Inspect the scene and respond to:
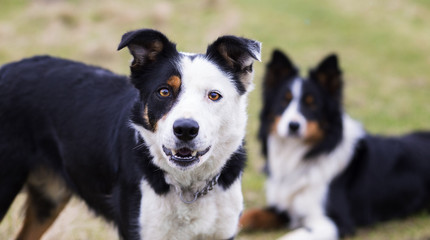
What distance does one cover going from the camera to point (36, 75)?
3703mm

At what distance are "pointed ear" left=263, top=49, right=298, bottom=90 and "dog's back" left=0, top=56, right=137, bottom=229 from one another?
2.53 metres

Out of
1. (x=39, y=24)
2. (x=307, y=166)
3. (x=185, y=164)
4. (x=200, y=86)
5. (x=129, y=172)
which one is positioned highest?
(x=200, y=86)

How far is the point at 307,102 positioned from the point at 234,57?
239cm

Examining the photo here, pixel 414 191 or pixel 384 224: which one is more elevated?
pixel 414 191

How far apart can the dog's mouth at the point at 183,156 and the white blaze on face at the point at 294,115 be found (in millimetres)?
2656

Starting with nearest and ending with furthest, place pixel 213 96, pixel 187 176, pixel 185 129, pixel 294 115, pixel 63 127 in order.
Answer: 1. pixel 185 129
2. pixel 213 96
3. pixel 187 176
4. pixel 63 127
5. pixel 294 115

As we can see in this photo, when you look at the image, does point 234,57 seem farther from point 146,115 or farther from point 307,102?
point 307,102

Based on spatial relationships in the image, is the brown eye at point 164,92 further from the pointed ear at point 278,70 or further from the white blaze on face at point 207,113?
the pointed ear at point 278,70

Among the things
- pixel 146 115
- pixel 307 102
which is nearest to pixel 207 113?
pixel 146 115

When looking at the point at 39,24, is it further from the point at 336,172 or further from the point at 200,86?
the point at 200,86

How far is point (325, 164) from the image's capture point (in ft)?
18.9

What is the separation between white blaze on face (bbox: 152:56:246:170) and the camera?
2875 millimetres

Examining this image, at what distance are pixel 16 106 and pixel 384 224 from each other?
436 cm

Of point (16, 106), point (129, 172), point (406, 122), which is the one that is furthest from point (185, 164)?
point (406, 122)
